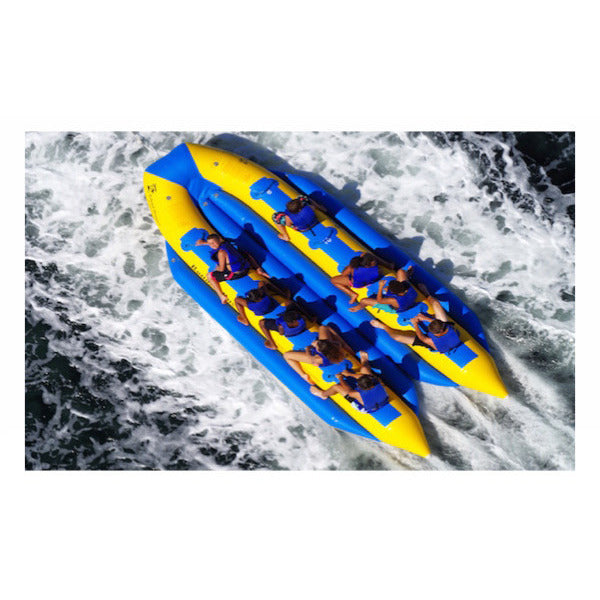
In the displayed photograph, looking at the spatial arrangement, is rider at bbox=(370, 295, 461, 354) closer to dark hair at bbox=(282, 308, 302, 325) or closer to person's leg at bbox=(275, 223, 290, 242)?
dark hair at bbox=(282, 308, 302, 325)

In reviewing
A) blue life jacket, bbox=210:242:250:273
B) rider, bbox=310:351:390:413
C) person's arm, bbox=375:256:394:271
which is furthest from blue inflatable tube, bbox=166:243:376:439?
person's arm, bbox=375:256:394:271

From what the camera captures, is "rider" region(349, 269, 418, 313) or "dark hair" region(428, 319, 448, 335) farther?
"rider" region(349, 269, 418, 313)

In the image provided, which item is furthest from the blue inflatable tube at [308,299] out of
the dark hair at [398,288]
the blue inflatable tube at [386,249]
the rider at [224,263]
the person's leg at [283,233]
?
the blue inflatable tube at [386,249]

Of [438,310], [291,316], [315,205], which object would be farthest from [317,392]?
[315,205]

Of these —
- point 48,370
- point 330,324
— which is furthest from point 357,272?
point 48,370

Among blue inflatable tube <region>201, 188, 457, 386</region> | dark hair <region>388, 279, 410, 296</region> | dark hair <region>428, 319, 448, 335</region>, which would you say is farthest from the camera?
blue inflatable tube <region>201, 188, 457, 386</region>

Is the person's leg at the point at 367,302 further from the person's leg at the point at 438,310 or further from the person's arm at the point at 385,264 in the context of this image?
the person's leg at the point at 438,310
